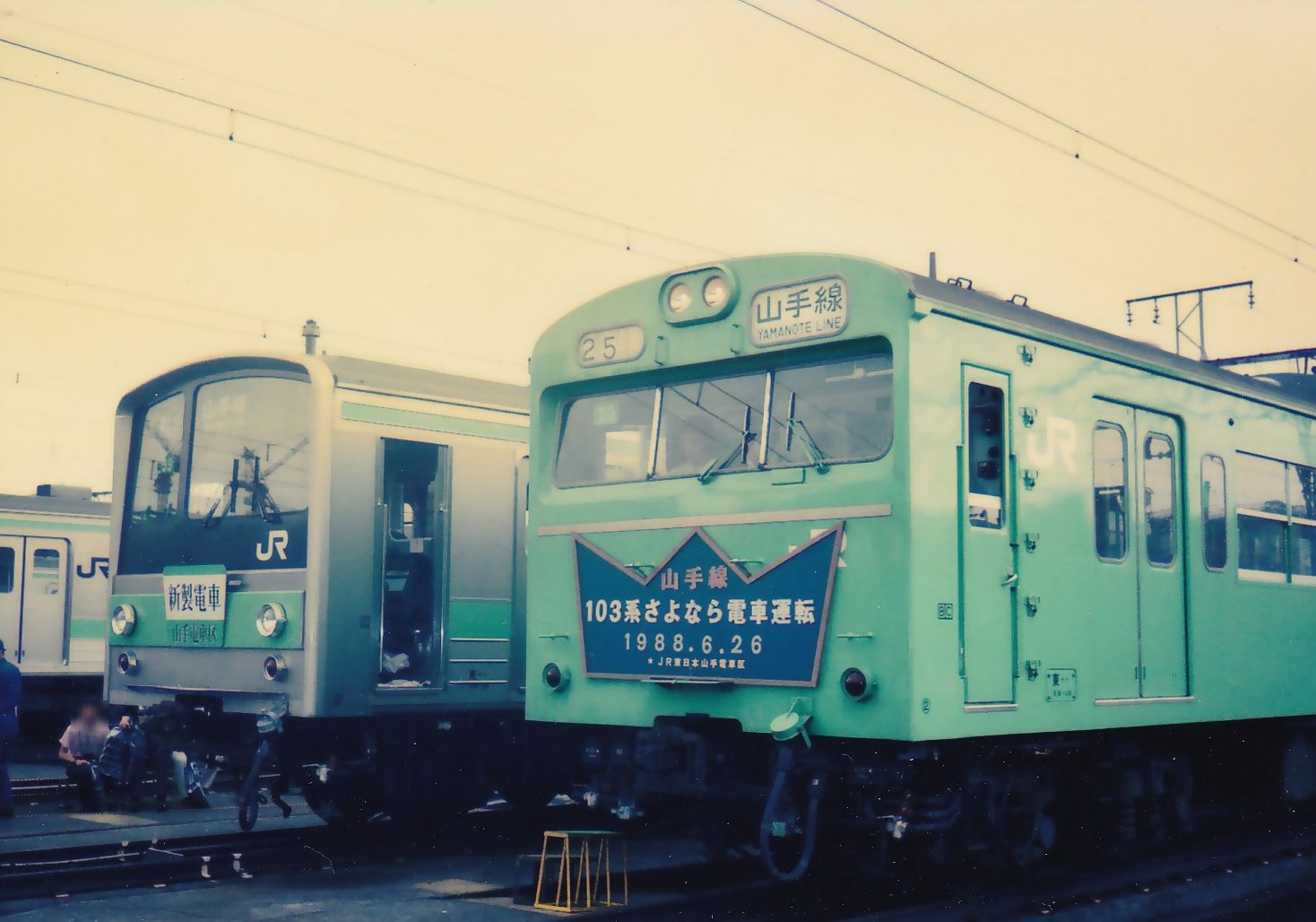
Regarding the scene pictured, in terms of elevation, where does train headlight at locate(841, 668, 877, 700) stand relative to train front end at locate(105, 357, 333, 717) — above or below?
below

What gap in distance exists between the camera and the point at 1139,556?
8.32 metres

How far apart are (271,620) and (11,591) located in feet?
30.2

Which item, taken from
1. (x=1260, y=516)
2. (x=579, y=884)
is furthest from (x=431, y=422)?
(x=1260, y=516)

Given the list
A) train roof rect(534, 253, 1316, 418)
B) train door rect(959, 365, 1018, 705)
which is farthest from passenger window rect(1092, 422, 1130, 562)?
train door rect(959, 365, 1018, 705)

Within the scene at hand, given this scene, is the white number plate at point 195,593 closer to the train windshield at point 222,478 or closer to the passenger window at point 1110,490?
the train windshield at point 222,478

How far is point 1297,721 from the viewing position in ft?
34.8

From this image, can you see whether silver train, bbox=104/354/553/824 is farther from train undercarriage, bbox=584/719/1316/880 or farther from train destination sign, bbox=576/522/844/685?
train undercarriage, bbox=584/719/1316/880

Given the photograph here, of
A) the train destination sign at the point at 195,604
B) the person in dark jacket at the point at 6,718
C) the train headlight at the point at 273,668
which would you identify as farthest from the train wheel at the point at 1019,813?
the person in dark jacket at the point at 6,718

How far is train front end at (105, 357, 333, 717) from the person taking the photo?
368 inches

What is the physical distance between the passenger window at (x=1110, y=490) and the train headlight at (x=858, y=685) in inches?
79.8

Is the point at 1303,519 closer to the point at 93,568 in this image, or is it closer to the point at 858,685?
the point at 858,685

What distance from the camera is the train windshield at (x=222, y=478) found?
958cm

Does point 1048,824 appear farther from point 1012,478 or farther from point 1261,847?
point 1261,847

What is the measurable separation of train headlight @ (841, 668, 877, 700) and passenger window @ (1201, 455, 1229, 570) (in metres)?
3.41
